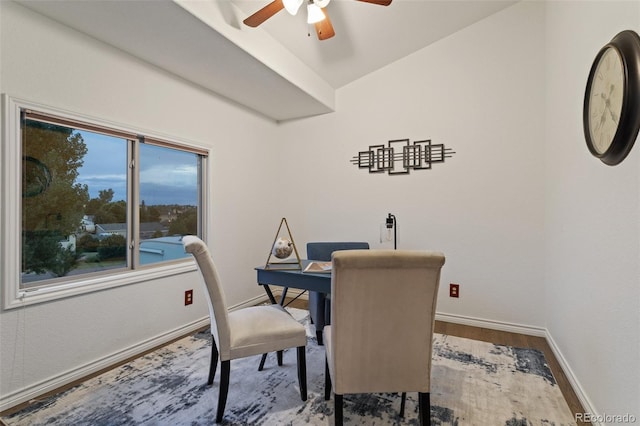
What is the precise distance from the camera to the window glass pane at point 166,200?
2473 millimetres

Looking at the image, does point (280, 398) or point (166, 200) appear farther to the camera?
point (166, 200)

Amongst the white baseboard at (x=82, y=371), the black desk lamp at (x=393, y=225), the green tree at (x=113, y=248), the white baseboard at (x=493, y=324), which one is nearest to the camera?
the white baseboard at (x=82, y=371)

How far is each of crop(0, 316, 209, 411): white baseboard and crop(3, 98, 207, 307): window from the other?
1.74 ft

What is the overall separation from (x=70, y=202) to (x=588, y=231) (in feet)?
10.7

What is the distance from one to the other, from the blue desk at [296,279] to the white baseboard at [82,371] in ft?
3.44

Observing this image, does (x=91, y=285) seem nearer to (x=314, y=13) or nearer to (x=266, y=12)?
(x=266, y=12)

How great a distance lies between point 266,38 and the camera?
2447 mm

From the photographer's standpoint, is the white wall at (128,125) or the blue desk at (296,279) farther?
the blue desk at (296,279)

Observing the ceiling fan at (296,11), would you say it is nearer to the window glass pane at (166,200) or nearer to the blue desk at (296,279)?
the window glass pane at (166,200)

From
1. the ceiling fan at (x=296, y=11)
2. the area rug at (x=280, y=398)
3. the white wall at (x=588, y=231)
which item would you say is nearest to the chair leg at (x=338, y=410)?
the area rug at (x=280, y=398)

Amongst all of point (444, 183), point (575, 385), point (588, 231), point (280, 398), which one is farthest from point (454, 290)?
point (280, 398)

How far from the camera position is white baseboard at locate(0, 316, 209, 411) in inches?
66.3

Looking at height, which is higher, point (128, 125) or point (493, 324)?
point (128, 125)

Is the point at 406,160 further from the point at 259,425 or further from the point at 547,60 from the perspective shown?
the point at 259,425
